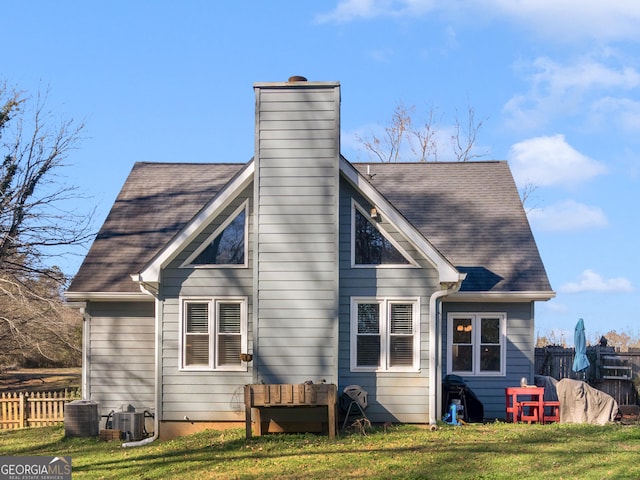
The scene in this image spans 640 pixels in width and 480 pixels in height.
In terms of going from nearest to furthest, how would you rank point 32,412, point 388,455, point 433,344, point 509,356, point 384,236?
1. point 388,455
2. point 433,344
3. point 384,236
4. point 509,356
5. point 32,412

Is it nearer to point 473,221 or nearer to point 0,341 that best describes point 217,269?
point 473,221

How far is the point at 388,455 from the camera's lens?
12.4 meters

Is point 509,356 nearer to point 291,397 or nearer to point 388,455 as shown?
point 291,397

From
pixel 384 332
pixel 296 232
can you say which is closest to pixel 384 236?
pixel 296 232

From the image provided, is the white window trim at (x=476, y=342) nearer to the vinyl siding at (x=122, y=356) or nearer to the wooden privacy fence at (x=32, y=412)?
the vinyl siding at (x=122, y=356)

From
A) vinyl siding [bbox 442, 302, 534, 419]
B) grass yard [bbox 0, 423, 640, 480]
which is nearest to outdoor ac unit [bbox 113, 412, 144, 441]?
grass yard [bbox 0, 423, 640, 480]

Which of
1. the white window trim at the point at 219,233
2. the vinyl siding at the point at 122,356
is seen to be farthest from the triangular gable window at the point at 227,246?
the vinyl siding at the point at 122,356

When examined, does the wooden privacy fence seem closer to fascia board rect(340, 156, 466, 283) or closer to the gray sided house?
the gray sided house

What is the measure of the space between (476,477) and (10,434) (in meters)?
12.9

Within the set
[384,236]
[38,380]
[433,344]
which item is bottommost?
[38,380]

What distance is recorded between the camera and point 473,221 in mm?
19250

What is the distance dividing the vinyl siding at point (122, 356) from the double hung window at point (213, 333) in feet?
6.45

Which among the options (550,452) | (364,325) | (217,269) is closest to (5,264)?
(217,269)

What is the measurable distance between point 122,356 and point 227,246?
3.79 meters
